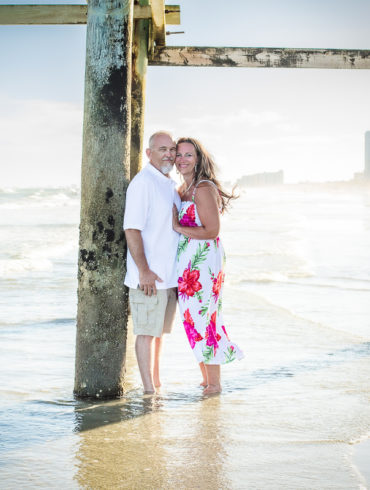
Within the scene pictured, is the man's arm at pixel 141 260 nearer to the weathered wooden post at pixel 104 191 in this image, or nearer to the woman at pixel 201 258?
the weathered wooden post at pixel 104 191

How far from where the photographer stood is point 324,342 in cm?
620

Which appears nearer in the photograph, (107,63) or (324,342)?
(107,63)

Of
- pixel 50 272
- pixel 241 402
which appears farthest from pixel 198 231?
pixel 50 272

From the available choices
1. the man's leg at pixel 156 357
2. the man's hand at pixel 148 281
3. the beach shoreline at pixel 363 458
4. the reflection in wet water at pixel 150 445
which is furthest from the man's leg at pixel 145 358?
the beach shoreline at pixel 363 458

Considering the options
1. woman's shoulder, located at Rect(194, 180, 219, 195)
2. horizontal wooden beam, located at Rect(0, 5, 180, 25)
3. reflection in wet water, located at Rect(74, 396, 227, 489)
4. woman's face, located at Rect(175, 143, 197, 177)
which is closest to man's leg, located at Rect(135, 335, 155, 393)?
reflection in wet water, located at Rect(74, 396, 227, 489)

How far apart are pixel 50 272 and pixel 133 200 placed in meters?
7.29

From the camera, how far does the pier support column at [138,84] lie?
19.9 ft

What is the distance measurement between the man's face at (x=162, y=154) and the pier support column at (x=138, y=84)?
1.87m

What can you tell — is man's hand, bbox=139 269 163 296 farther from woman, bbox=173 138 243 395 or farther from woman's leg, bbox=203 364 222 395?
woman's leg, bbox=203 364 222 395

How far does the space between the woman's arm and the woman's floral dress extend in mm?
51

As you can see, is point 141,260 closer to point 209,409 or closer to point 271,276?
point 209,409

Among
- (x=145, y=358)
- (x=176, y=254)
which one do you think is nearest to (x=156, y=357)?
(x=145, y=358)

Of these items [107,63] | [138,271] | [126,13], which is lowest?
[138,271]

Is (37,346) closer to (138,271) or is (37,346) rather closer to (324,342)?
(138,271)
